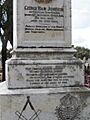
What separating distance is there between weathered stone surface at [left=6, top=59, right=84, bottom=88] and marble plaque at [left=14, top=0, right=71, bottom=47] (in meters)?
0.43

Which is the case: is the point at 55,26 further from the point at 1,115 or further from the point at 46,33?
the point at 1,115

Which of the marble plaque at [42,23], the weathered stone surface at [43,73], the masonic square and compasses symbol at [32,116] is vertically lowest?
the masonic square and compasses symbol at [32,116]

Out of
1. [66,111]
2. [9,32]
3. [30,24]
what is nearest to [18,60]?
[30,24]

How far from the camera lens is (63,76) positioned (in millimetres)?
8188

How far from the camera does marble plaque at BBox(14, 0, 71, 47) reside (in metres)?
8.23

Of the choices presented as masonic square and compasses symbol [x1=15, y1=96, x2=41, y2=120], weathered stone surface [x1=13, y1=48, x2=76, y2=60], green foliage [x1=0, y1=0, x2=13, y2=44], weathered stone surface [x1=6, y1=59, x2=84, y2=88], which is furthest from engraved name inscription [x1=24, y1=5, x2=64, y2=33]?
green foliage [x1=0, y1=0, x2=13, y2=44]

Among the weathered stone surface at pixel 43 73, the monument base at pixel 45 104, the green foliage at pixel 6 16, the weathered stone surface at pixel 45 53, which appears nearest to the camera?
the monument base at pixel 45 104

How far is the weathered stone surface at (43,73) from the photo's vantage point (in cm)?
796

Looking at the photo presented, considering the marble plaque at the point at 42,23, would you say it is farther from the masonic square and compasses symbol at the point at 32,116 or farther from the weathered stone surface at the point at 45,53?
the masonic square and compasses symbol at the point at 32,116

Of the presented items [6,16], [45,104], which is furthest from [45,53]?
[6,16]

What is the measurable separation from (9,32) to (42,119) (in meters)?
22.2

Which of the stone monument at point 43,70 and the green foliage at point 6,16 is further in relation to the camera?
the green foliage at point 6,16

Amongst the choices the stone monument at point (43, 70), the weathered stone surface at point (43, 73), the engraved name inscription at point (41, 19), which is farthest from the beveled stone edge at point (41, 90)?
the engraved name inscription at point (41, 19)

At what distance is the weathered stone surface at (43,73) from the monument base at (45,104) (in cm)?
14
